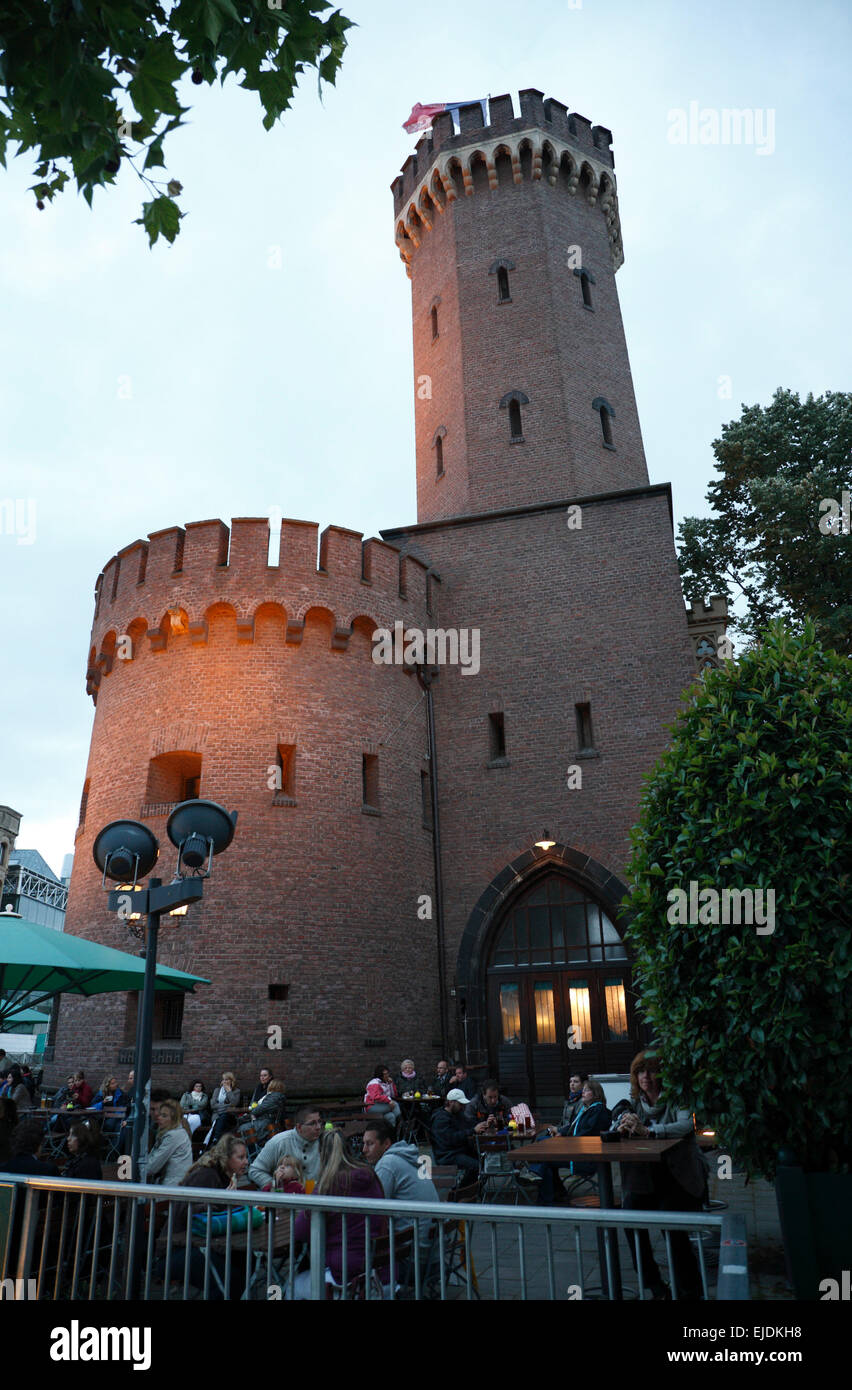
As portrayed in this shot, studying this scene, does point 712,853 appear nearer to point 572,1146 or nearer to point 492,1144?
point 572,1146

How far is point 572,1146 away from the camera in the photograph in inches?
250

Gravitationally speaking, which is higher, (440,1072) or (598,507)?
(598,507)

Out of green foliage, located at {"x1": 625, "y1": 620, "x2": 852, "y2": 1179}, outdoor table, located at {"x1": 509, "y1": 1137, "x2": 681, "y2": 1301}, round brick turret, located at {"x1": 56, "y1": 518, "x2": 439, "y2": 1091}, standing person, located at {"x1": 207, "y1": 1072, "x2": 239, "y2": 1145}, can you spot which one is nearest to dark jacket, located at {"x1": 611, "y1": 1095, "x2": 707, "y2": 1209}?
outdoor table, located at {"x1": 509, "y1": 1137, "x2": 681, "y2": 1301}

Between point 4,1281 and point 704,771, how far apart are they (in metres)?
5.39

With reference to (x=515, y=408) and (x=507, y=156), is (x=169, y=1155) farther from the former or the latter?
(x=507, y=156)

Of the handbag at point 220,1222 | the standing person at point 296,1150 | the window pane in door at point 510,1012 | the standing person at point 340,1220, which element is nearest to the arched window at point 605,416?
the window pane in door at point 510,1012

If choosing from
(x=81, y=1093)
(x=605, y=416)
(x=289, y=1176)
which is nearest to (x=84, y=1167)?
(x=289, y=1176)

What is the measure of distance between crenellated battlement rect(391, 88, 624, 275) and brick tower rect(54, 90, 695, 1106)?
6.76m

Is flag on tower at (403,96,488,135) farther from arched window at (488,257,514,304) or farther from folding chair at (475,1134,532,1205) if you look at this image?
folding chair at (475,1134,532,1205)

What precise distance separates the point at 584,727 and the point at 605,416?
8.78 meters

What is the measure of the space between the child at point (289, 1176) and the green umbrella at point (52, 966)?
3.38 metres

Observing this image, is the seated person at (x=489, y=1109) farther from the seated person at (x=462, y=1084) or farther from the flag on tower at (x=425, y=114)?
the flag on tower at (x=425, y=114)

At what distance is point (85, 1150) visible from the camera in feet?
24.3
